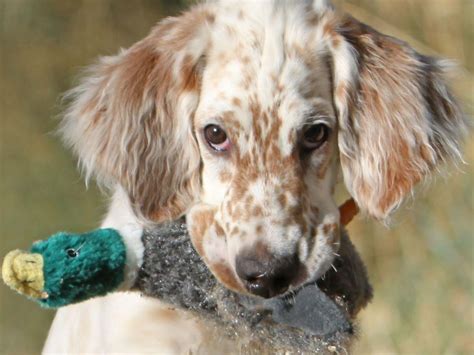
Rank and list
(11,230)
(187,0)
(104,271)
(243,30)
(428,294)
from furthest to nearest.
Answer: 1. (187,0)
2. (11,230)
3. (428,294)
4. (243,30)
5. (104,271)

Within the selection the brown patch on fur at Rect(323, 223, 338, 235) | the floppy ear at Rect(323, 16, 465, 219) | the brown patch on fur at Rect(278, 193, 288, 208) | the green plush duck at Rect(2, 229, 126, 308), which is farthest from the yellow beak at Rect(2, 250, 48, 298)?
the floppy ear at Rect(323, 16, 465, 219)

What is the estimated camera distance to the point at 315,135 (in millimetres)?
3605

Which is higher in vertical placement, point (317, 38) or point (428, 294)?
point (317, 38)

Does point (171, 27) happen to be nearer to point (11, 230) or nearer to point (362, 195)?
point (362, 195)

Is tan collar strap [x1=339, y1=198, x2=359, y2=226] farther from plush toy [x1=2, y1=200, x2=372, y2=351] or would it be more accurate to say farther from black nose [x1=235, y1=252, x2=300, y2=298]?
black nose [x1=235, y1=252, x2=300, y2=298]

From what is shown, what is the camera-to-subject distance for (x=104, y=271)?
3.16m

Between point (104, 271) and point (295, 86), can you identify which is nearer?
point (104, 271)

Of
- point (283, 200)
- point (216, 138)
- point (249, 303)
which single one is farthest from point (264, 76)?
point (249, 303)

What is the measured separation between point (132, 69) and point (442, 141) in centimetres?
115

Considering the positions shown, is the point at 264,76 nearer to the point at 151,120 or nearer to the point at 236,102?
the point at 236,102

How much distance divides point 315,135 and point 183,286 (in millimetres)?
691

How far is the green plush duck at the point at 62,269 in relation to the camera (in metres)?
3.05

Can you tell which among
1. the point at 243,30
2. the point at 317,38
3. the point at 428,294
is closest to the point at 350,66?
the point at 317,38

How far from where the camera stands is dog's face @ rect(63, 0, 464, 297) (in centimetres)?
340
